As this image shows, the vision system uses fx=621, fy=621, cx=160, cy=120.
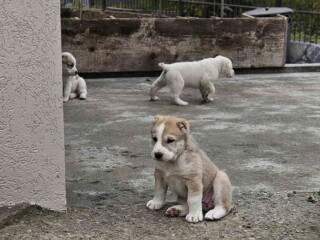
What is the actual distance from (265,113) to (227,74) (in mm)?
1195

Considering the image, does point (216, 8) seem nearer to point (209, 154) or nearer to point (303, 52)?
point (303, 52)

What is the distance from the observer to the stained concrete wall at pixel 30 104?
4.03 m

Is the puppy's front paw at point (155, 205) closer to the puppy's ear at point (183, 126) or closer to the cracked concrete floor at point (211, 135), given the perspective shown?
the cracked concrete floor at point (211, 135)

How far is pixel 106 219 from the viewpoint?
14.1ft

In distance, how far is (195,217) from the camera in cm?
421

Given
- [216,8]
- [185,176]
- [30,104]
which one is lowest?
[185,176]

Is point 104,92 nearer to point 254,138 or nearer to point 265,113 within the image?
point 265,113

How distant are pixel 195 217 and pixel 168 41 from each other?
669cm

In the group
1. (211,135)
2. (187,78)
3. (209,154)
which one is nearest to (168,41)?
(187,78)

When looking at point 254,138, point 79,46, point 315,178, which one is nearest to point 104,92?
point 79,46

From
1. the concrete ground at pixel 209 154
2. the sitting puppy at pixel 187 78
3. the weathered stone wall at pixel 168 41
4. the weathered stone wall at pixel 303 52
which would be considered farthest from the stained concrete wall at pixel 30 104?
the weathered stone wall at pixel 303 52

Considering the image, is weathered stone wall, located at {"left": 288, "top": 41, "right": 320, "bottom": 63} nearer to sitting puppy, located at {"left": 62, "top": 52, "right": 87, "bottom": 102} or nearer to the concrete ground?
the concrete ground

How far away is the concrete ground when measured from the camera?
4148 mm

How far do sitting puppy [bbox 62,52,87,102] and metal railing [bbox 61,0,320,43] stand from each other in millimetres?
5491
